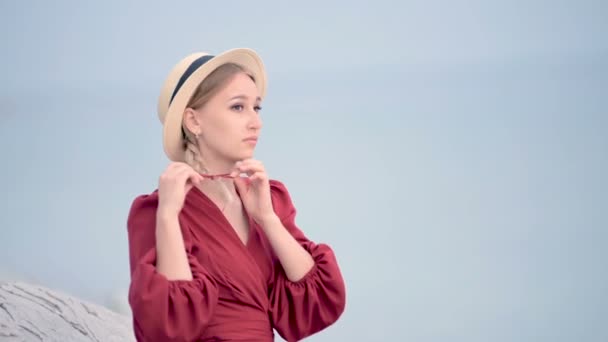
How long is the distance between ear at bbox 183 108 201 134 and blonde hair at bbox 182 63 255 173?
2 cm

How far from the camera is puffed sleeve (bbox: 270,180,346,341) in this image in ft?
8.37

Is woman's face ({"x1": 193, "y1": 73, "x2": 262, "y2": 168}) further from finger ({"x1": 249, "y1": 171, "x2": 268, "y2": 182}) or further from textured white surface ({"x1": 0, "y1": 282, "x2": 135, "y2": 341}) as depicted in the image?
textured white surface ({"x1": 0, "y1": 282, "x2": 135, "y2": 341})

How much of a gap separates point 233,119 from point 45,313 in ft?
4.28

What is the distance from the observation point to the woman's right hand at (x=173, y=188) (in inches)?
92.3

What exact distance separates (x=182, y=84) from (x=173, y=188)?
0.34 metres

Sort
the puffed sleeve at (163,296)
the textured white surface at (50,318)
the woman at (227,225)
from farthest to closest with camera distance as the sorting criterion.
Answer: the textured white surface at (50,318) < the woman at (227,225) < the puffed sleeve at (163,296)

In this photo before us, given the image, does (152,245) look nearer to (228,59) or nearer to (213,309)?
(213,309)

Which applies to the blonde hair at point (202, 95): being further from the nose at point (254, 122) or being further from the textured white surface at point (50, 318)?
the textured white surface at point (50, 318)

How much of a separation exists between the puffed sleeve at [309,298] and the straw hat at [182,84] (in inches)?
18.2

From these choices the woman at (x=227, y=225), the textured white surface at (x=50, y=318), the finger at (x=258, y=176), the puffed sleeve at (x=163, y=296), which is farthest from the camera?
the textured white surface at (x=50, y=318)

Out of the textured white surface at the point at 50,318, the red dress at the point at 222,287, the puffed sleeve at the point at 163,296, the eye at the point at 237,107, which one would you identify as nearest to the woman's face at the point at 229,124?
the eye at the point at 237,107

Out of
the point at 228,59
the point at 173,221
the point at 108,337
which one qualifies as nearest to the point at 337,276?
the point at 173,221

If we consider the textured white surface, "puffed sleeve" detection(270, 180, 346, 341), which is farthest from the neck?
the textured white surface

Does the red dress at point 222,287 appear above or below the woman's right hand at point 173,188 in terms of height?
below
